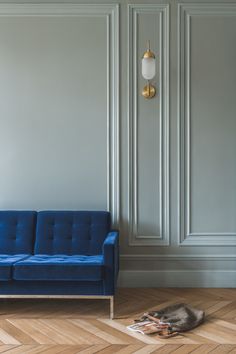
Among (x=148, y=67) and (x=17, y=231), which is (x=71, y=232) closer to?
(x=17, y=231)

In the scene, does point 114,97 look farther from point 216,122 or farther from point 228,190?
point 228,190

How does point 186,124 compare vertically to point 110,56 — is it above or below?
below

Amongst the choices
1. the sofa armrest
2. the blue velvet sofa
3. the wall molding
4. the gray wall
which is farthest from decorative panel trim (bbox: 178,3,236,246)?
the sofa armrest

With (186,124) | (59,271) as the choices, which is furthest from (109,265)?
(186,124)

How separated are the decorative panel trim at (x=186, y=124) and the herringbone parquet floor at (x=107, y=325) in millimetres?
489

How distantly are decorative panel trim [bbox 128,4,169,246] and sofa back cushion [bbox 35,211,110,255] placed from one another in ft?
1.19

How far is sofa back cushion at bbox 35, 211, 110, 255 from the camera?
3.34 metres

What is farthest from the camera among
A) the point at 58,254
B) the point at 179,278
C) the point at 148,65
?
the point at 179,278

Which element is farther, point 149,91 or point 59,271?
point 149,91

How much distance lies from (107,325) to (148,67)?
2.21 meters

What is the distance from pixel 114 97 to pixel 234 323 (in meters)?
2.23

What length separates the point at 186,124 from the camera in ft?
11.9

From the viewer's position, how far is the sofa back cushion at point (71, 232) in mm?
3336

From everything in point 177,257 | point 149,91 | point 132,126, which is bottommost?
point 177,257
